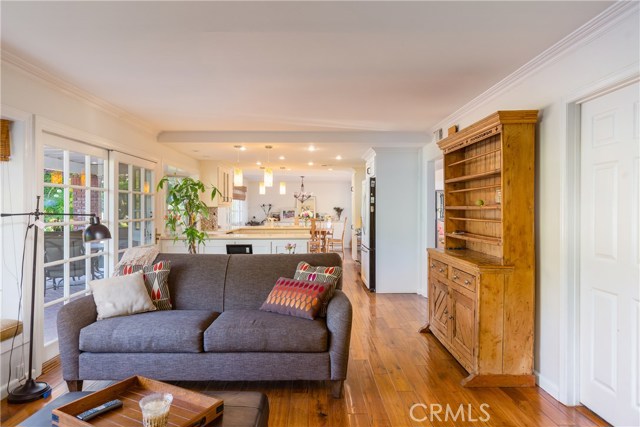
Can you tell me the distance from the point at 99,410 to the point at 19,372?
1754 mm

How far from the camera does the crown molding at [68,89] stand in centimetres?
Result: 253

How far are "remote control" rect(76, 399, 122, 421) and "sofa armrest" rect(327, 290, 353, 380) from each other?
1.32 metres

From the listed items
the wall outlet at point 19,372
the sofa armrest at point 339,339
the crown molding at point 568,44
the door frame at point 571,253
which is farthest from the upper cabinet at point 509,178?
the wall outlet at point 19,372

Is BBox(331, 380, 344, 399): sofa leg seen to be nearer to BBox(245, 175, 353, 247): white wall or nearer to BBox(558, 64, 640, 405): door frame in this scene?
BBox(558, 64, 640, 405): door frame

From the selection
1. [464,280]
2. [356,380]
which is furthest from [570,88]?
[356,380]

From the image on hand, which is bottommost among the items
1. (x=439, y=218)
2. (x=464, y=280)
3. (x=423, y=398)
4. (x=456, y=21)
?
(x=423, y=398)

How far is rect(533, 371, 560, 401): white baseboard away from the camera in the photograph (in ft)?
7.91

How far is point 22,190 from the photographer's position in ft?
8.63

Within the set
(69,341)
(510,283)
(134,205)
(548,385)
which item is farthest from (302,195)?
(548,385)

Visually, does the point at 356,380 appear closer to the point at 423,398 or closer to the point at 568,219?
the point at 423,398

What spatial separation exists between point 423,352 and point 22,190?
11.8ft

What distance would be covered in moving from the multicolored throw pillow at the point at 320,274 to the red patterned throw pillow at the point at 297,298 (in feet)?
0.22

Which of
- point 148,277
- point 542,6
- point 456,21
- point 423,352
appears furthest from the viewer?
point 423,352

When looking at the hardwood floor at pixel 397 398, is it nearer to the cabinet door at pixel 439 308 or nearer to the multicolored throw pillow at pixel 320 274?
the cabinet door at pixel 439 308
